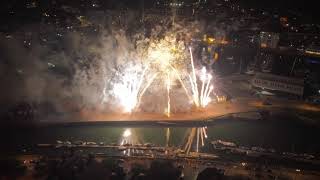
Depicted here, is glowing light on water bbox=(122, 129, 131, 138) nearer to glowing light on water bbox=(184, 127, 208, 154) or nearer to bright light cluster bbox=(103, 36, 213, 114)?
bright light cluster bbox=(103, 36, 213, 114)

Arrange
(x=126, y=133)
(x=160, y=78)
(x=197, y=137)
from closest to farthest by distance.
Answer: (x=197, y=137)
(x=126, y=133)
(x=160, y=78)

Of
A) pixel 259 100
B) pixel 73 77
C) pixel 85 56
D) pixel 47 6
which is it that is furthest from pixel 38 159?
pixel 47 6

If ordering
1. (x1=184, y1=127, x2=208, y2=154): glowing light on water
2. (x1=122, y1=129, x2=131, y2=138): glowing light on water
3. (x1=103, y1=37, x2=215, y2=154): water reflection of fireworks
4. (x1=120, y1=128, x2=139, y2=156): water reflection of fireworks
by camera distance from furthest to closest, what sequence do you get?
(x1=103, y1=37, x2=215, y2=154): water reflection of fireworks, (x1=122, y1=129, x2=131, y2=138): glowing light on water, (x1=184, y1=127, x2=208, y2=154): glowing light on water, (x1=120, y1=128, x2=139, y2=156): water reflection of fireworks

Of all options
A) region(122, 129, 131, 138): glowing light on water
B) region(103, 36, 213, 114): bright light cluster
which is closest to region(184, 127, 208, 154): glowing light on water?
region(103, 36, 213, 114): bright light cluster

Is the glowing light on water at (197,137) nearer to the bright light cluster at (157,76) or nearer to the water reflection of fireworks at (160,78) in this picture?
the water reflection of fireworks at (160,78)

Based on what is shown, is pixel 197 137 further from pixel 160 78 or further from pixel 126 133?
pixel 160 78

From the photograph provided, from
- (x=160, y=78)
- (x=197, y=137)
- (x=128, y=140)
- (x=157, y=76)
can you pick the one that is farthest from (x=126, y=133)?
(x=160, y=78)

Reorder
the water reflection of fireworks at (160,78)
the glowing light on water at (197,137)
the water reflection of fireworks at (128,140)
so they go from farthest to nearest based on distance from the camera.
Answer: the water reflection of fireworks at (160,78) → the glowing light on water at (197,137) → the water reflection of fireworks at (128,140)

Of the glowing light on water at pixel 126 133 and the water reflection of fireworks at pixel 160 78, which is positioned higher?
the water reflection of fireworks at pixel 160 78

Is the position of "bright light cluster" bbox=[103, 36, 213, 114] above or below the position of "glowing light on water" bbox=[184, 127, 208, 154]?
above

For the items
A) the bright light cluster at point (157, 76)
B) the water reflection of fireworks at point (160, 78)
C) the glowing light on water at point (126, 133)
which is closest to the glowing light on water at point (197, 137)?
the water reflection of fireworks at point (160, 78)

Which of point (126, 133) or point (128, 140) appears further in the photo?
point (126, 133)
